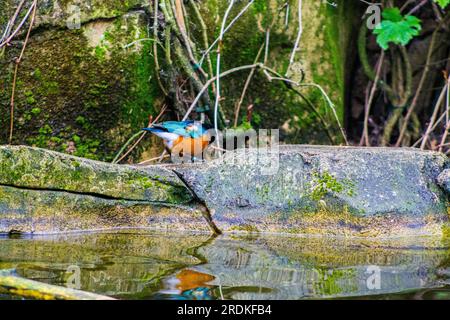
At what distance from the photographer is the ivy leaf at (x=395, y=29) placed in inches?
217

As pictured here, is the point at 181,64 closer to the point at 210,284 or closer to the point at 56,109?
the point at 56,109

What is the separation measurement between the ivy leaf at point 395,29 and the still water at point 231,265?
242cm

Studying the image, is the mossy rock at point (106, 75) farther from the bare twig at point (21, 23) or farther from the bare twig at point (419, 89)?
the bare twig at point (419, 89)

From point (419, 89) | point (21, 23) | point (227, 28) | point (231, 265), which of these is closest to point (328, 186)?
point (231, 265)

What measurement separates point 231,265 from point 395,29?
11.0 feet

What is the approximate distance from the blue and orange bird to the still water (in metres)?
1.13

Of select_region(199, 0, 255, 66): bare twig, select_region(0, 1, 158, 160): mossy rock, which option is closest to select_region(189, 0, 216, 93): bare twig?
select_region(199, 0, 255, 66): bare twig

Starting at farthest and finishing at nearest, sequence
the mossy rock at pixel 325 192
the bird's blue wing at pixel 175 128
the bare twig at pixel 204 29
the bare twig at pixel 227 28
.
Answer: the bare twig at pixel 204 29 < the bare twig at pixel 227 28 < the bird's blue wing at pixel 175 128 < the mossy rock at pixel 325 192

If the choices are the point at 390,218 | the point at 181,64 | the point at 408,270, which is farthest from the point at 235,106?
the point at 408,270

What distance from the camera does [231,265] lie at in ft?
9.59

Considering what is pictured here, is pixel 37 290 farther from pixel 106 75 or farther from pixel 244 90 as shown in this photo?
pixel 244 90

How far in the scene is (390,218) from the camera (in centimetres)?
367

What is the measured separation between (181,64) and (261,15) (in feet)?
2.60

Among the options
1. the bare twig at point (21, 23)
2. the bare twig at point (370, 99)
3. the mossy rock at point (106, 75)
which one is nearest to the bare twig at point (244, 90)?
the mossy rock at point (106, 75)
